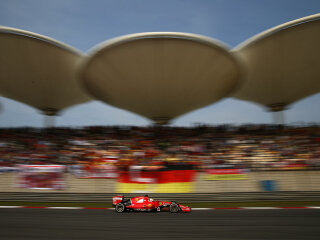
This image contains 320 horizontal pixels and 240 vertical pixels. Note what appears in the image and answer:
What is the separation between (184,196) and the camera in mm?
10648

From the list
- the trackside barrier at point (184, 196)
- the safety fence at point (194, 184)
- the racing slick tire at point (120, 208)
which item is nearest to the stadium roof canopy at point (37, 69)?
the safety fence at point (194, 184)

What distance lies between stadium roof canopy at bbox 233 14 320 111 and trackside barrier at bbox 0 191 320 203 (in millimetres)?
8643

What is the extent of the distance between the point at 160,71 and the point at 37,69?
8.33 metres

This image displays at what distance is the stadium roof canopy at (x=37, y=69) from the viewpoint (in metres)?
15.3

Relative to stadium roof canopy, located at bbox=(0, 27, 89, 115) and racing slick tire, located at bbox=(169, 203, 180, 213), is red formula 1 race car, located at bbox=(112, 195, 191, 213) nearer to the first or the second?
racing slick tire, located at bbox=(169, 203, 180, 213)

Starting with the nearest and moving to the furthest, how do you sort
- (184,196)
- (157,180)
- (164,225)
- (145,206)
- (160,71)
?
(164,225), (145,206), (184,196), (157,180), (160,71)

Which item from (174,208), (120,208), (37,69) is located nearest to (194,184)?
(174,208)

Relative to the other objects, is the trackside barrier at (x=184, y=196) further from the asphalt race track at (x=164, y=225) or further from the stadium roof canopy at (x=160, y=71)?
the stadium roof canopy at (x=160, y=71)

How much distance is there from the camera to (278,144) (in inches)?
575

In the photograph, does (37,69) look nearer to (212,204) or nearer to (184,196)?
(184,196)

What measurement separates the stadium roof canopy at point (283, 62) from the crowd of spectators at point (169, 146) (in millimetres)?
3441

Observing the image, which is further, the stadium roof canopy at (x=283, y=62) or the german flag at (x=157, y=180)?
the stadium roof canopy at (x=283, y=62)

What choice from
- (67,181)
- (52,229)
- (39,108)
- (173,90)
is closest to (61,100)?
(39,108)

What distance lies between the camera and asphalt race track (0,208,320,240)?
564 cm
